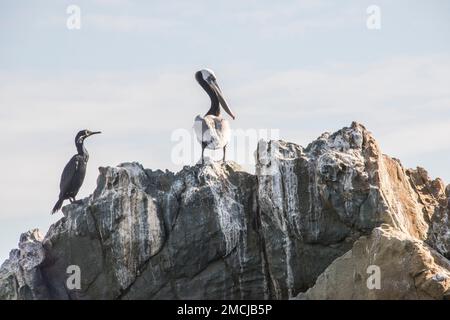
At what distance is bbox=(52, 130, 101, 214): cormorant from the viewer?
96.2ft

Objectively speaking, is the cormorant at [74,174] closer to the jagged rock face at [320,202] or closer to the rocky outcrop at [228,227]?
the rocky outcrop at [228,227]

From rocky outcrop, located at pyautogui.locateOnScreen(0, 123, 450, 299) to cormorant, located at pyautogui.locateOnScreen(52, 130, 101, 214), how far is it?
1288mm

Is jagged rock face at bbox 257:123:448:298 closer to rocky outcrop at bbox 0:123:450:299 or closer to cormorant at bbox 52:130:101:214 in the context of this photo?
rocky outcrop at bbox 0:123:450:299

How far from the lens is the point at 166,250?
27.0 metres

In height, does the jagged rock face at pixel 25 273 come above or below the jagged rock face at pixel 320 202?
below

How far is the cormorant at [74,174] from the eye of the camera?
2933 cm

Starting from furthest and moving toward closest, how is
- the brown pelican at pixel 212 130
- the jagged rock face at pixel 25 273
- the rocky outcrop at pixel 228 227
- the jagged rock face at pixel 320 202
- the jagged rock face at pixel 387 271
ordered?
the brown pelican at pixel 212 130, the jagged rock face at pixel 25 273, the rocky outcrop at pixel 228 227, the jagged rock face at pixel 320 202, the jagged rock face at pixel 387 271

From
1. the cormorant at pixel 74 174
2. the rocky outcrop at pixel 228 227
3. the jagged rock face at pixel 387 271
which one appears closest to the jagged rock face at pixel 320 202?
the rocky outcrop at pixel 228 227

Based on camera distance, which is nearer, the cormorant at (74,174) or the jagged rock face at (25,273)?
the jagged rock face at (25,273)

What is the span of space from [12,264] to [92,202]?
5.82 feet

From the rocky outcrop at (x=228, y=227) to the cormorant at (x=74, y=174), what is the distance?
4.23 ft

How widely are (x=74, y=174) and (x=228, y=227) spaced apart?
3.87m

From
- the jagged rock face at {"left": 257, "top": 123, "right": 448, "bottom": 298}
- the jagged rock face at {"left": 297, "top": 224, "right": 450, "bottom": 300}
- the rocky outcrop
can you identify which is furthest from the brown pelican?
the jagged rock face at {"left": 297, "top": 224, "right": 450, "bottom": 300}
